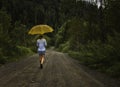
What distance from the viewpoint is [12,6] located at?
8331 cm

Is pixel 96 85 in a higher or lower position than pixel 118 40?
lower

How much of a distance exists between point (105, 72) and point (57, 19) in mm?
130044

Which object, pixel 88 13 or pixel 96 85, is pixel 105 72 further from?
pixel 88 13

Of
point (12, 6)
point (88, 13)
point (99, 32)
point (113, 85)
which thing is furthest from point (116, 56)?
point (12, 6)

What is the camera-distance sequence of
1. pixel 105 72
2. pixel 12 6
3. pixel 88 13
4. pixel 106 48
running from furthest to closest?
pixel 12 6 < pixel 88 13 < pixel 106 48 < pixel 105 72

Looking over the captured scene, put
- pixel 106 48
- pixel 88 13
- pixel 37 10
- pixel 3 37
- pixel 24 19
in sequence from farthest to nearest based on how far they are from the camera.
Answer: pixel 37 10 < pixel 24 19 < pixel 88 13 < pixel 3 37 < pixel 106 48

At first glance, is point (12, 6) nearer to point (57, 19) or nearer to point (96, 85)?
point (57, 19)

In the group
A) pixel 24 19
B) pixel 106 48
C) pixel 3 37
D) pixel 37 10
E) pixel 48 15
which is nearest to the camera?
pixel 106 48

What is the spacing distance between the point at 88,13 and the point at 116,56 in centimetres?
1596

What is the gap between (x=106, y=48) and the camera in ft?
58.4

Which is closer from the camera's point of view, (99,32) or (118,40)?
(118,40)

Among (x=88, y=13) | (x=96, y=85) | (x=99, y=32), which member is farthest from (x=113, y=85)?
(x=88, y=13)

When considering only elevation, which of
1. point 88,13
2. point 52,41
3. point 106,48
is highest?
point 88,13

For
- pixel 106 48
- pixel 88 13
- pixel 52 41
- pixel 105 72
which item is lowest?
pixel 52 41
